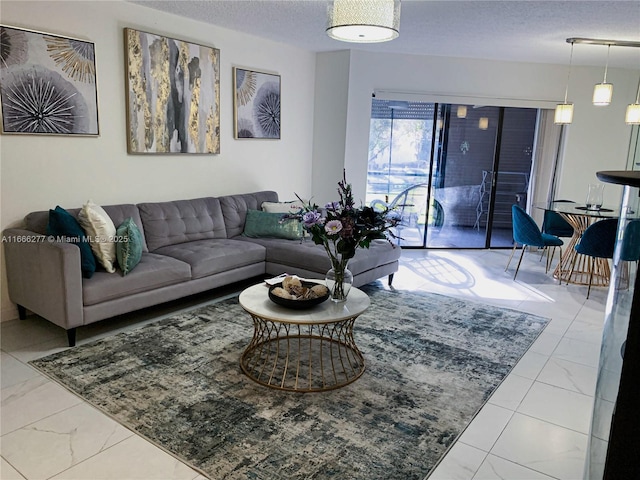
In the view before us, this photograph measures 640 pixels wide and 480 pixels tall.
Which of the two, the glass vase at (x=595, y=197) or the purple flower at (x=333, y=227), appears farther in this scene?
the glass vase at (x=595, y=197)

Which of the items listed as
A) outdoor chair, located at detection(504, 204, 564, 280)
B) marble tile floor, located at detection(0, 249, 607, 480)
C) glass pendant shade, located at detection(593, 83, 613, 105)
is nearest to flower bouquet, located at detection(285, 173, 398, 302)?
marble tile floor, located at detection(0, 249, 607, 480)

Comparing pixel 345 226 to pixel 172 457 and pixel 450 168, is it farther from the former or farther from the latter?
pixel 450 168

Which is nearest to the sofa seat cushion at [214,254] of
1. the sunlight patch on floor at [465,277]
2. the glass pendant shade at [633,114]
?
the sunlight patch on floor at [465,277]

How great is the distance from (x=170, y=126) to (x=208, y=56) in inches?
34.8

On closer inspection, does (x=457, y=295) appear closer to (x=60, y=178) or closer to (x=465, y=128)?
(x=465, y=128)

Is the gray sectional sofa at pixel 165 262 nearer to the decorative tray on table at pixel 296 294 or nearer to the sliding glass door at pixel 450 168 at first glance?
the decorative tray on table at pixel 296 294

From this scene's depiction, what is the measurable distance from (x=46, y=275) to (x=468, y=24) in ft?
13.5

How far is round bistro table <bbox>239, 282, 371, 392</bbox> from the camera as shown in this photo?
2756 millimetres

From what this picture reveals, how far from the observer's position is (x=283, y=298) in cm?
278

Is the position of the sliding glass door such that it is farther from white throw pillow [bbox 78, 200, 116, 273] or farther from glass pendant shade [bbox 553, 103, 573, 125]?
white throw pillow [bbox 78, 200, 116, 273]

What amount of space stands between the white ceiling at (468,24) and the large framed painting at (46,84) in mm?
813

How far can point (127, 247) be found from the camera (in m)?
3.53

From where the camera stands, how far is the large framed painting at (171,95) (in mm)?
4242

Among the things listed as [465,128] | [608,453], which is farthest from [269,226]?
[608,453]
